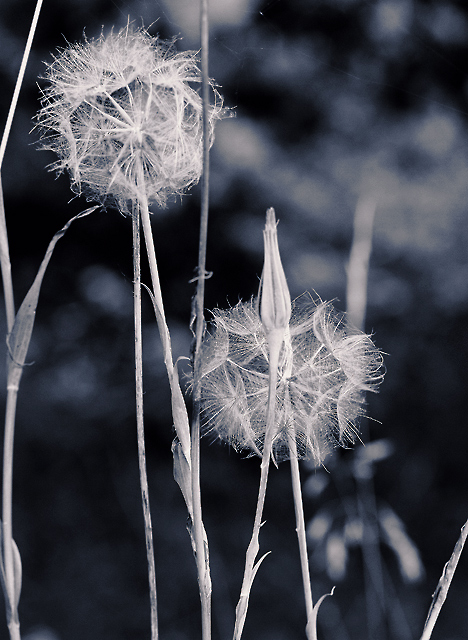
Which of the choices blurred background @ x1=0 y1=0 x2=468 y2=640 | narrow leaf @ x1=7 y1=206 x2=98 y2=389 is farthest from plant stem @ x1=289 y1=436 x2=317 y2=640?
blurred background @ x1=0 y1=0 x2=468 y2=640

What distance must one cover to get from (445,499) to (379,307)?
0.22 m

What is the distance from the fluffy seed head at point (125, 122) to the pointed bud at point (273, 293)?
3.1 inches

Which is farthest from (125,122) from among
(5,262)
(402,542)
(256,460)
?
(402,542)

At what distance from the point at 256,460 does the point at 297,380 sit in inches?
11.2

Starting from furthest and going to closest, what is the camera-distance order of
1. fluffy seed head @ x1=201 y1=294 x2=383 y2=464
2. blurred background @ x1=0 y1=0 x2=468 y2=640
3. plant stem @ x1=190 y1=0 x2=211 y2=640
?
1. blurred background @ x1=0 y1=0 x2=468 y2=640
2. fluffy seed head @ x1=201 y1=294 x2=383 y2=464
3. plant stem @ x1=190 y1=0 x2=211 y2=640

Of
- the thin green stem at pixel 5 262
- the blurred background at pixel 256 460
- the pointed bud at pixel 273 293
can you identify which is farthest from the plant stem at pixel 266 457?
the blurred background at pixel 256 460

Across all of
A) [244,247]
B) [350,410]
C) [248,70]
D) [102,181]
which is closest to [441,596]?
[350,410]

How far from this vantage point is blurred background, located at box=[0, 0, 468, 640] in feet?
1.68

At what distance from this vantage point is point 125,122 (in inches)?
9.5

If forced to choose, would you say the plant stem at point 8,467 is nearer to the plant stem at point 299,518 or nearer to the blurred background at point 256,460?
the plant stem at point 299,518

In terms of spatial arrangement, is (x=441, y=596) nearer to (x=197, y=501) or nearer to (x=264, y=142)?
(x=197, y=501)

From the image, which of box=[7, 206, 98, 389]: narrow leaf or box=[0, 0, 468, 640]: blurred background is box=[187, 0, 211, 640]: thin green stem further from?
box=[0, 0, 468, 640]: blurred background

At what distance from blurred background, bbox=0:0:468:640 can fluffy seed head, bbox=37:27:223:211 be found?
9.7 inches

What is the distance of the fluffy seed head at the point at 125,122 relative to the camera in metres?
0.24
